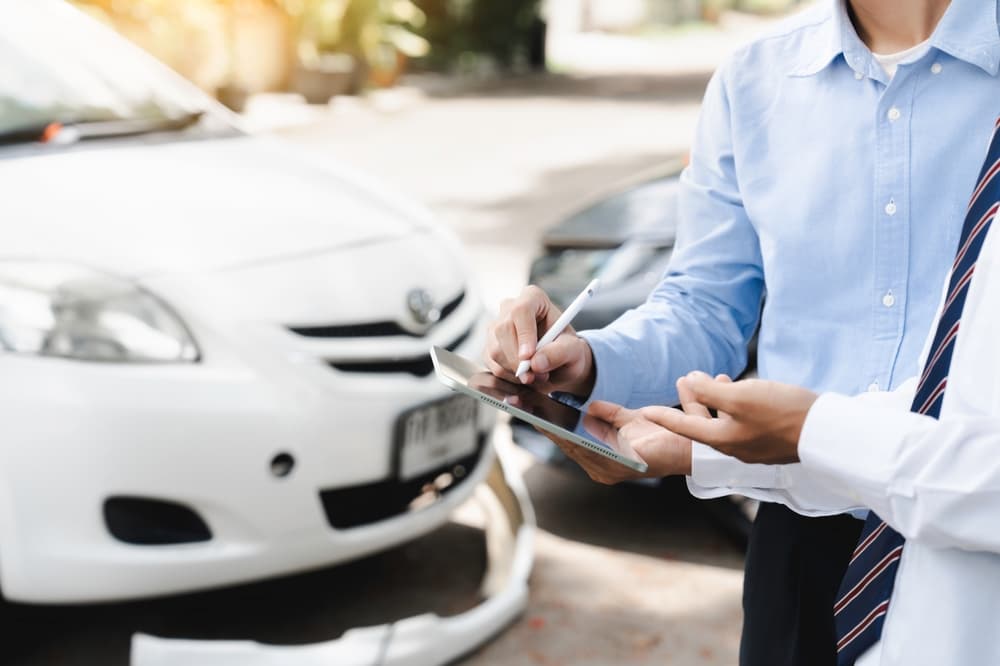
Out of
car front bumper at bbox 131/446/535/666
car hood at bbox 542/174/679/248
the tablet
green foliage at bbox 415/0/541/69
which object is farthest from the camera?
green foliage at bbox 415/0/541/69

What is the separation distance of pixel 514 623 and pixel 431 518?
1.26 feet

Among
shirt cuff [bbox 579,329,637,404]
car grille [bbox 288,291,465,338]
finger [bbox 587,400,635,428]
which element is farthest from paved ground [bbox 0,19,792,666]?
finger [bbox 587,400,635,428]

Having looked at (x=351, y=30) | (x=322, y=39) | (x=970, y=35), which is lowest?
(x=322, y=39)

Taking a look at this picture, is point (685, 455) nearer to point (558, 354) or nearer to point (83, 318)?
point (558, 354)

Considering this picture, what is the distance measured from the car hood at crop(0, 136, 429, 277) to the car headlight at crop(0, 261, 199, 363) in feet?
0.15

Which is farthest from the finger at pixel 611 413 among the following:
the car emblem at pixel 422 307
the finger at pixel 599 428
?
the car emblem at pixel 422 307

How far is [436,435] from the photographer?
3277 mm

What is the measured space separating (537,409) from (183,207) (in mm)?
1928

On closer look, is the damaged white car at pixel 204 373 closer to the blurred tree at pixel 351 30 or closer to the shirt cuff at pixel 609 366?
the shirt cuff at pixel 609 366

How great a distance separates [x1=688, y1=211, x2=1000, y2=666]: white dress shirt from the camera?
44.9 inches

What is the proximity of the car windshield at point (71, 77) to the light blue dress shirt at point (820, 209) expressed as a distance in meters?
2.30

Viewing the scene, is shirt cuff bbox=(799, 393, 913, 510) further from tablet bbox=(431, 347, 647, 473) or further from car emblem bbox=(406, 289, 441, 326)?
car emblem bbox=(406, 289, 441, 326)

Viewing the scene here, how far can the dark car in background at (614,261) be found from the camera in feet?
12.6

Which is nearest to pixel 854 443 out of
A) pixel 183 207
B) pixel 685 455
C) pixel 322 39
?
pixel 685 455
